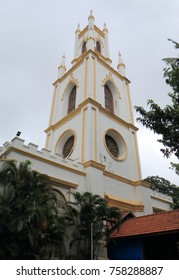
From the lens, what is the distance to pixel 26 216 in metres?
9.02

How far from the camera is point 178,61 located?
394 inches

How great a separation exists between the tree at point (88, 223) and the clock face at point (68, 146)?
7283mm

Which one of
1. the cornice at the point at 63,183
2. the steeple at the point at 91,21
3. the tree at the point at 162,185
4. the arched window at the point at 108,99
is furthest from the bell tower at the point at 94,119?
the tree at the point at 162,185

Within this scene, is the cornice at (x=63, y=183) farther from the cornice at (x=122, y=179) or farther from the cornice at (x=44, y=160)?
the cornice at (x=122, y=179)

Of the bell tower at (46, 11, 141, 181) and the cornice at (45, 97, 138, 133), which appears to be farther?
the cornice at (45, 97, 138, 133)

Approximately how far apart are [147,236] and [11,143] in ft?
28.0

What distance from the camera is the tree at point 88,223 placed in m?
11.6

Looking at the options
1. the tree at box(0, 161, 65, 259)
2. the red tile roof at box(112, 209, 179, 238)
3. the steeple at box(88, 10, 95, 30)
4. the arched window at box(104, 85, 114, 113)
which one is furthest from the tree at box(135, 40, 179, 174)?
the steeple at box(88, 10, 95, 30)

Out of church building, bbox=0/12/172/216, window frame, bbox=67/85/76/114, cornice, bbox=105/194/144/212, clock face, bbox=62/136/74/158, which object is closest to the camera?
church building, bbox=0/12/172/216

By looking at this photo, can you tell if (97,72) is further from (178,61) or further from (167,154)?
(167,154)

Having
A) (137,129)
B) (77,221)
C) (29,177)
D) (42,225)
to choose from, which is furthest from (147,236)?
(137,129)

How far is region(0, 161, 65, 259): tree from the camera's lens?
8.84 m

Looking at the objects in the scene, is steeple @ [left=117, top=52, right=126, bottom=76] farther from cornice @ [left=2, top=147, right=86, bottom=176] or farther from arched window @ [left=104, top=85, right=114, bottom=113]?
cornice @ [left=2, top=147, right=86, bottom=176]

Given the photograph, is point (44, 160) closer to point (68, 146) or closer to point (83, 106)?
point (68, 146)
